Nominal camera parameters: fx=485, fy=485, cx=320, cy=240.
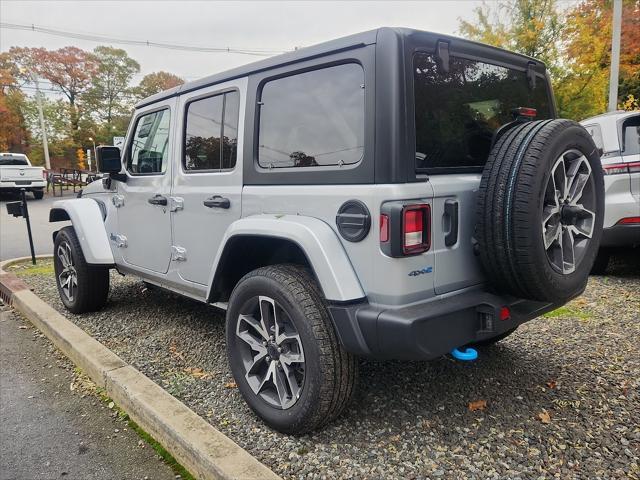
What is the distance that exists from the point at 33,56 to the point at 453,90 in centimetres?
4713

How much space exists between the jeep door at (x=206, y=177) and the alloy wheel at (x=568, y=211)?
5.61 feet

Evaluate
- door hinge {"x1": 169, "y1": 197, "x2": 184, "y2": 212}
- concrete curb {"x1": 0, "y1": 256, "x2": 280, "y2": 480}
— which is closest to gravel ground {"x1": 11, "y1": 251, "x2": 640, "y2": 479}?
concrete curb {"x1": 0, "y1": 256, "x2": 280, "y2": 480}

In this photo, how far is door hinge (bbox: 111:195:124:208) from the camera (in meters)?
4.19

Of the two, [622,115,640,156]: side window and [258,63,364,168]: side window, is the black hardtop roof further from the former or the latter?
[622,115,640,156]: side window

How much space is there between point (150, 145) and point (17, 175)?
20.0 meters

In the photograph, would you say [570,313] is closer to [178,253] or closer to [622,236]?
[622,236]

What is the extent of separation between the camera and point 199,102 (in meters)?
3.39

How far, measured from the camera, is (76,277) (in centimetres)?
457

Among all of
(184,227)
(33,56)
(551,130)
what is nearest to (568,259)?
(551,130)

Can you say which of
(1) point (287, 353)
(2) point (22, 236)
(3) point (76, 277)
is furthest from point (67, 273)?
(2) point (22, 236)

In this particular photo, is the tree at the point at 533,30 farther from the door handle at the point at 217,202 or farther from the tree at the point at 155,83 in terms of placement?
the tree at the point at 155,83

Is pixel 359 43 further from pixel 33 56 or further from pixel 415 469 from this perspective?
pixel 33 56

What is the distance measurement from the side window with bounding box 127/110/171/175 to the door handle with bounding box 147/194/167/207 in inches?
8.2

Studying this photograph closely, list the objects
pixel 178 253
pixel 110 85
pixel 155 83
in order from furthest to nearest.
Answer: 1. pixel 155 83
2. pixel 110 85
3. pixel 178 253
